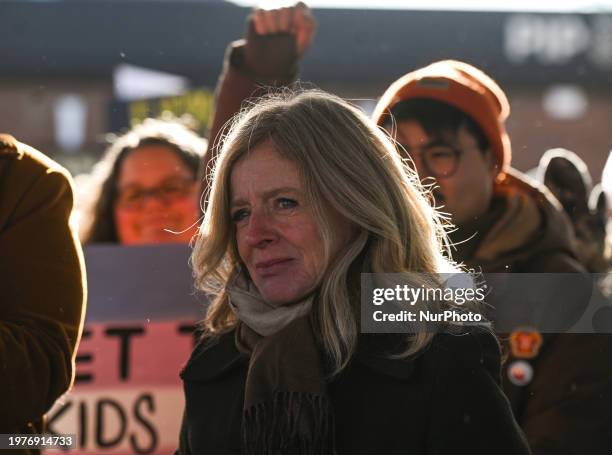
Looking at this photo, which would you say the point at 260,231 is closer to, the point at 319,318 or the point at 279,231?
the point at 279,231

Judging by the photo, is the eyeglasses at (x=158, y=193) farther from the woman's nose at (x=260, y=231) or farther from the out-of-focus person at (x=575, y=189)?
the woman's nose at (x=260, y=231)

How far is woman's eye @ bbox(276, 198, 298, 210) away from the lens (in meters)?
1.97

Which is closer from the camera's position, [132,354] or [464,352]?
[464,352]

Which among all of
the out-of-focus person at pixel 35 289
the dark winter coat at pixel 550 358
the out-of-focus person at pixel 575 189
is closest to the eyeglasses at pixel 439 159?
the dark winter coat at pixel 550 358

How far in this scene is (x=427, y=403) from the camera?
179 centimetres

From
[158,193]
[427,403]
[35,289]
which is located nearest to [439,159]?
[427,403]

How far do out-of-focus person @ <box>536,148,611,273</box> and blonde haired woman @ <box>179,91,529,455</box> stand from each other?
1.74 metres

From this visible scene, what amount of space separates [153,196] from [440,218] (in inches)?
53.5

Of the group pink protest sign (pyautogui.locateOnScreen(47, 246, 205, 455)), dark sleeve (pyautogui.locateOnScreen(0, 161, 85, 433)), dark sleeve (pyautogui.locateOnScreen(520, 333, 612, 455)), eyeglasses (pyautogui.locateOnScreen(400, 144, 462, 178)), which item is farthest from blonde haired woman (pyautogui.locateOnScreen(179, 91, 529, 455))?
pink protest sign (pyautogui.locateOnScreen(47, 246, 205, 455))

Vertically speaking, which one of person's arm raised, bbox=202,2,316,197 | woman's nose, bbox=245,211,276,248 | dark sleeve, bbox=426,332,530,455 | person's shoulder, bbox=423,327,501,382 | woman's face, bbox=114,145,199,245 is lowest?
dark sleeve, bbox=426,332,530,455

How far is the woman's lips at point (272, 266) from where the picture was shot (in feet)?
6.47

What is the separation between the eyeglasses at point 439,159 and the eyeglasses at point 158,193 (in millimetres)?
1219

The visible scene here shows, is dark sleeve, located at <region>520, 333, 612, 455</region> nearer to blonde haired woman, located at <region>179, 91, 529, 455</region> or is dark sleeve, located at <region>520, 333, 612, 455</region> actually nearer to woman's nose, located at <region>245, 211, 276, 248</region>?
blonde haired woman, located at <region>179, 91, 529, 455</region>

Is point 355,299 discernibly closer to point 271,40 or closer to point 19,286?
point 19,286
